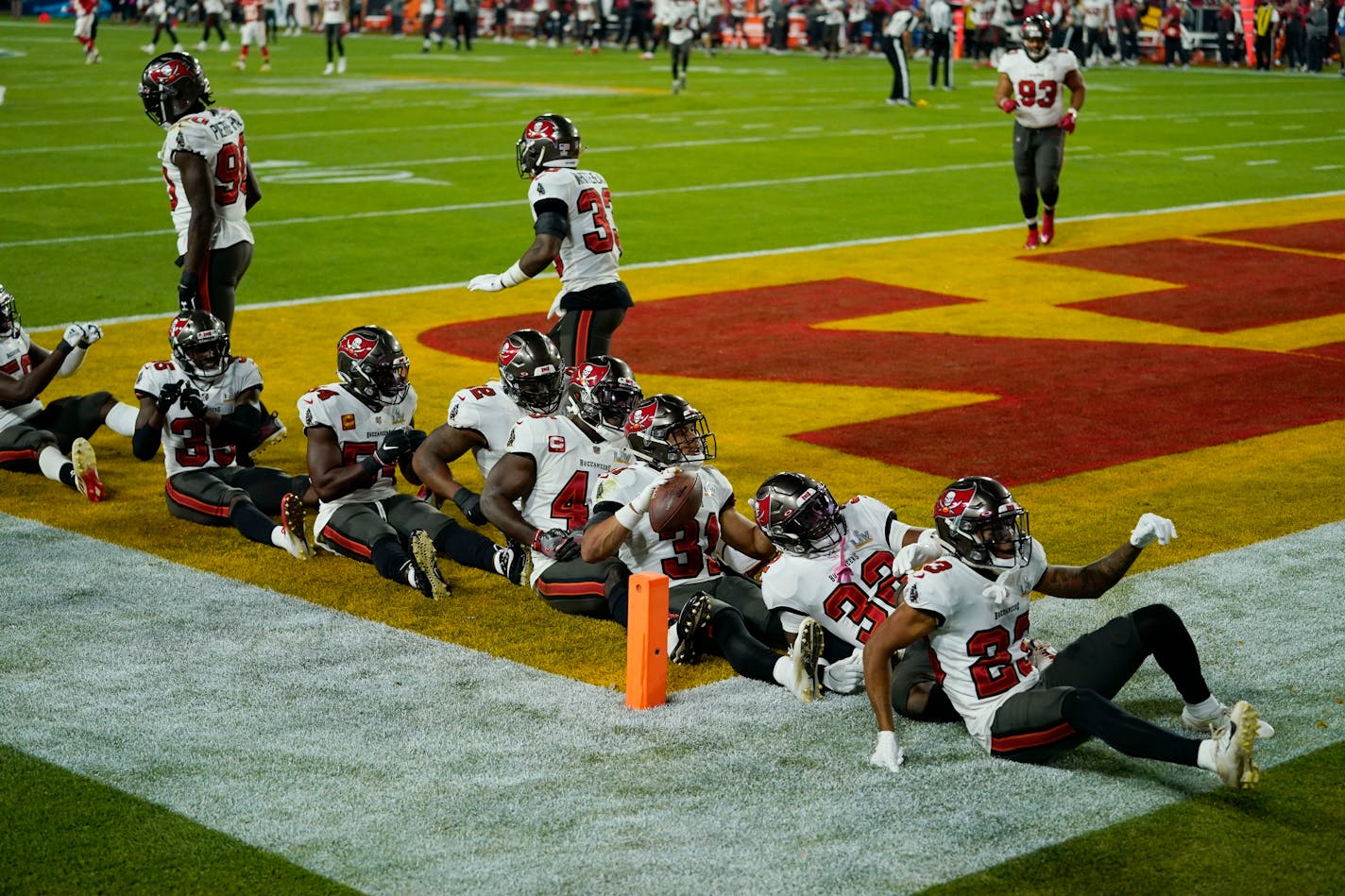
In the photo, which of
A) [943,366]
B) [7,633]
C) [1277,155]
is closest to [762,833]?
[7,633]

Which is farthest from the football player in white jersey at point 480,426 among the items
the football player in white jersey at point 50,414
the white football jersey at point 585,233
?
the football player in white jersey at point 50,414

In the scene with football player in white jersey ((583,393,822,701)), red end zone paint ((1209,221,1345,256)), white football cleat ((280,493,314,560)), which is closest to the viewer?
football player in white jersey ((583,393,822,701))

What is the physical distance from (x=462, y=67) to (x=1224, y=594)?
3256 centimetres

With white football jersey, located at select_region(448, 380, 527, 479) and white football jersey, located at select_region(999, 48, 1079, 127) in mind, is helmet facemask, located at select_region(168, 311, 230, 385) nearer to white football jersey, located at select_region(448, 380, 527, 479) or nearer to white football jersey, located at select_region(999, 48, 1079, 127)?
white football jersey, located at select_region(448, 380, 527, 479)

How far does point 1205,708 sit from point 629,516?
209 cm

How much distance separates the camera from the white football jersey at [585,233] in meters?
9.27

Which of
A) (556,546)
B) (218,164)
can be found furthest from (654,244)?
(556,546)

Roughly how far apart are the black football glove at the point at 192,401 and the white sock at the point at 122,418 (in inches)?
41.1

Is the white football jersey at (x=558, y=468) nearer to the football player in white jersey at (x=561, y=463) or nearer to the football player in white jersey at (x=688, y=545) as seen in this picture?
the football player in white jersey at (x=561, y=463)

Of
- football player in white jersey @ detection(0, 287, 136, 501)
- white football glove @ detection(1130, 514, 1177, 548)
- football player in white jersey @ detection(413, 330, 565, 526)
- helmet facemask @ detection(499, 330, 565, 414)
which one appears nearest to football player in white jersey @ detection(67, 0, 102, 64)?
football player in white jersey @ detection(0, 287, 136, 501)

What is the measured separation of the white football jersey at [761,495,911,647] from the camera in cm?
638

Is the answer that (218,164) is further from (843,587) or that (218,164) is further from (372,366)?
(843,587)

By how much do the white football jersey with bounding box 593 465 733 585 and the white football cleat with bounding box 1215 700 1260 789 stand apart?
→ 2221 mm

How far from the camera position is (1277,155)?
2300 cm
